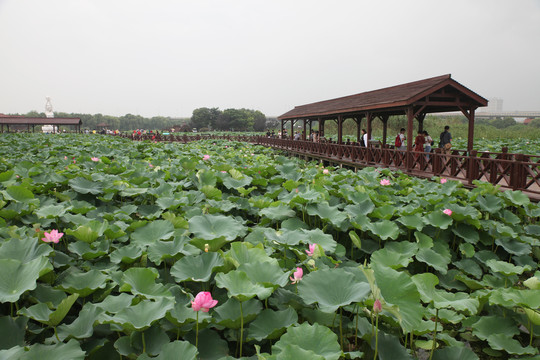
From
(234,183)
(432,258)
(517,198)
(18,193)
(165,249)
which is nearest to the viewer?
(165,249)

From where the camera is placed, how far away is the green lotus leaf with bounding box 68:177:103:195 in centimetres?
293

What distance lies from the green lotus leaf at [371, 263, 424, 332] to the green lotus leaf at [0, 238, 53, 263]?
1502mm

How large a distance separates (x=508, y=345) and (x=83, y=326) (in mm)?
1908

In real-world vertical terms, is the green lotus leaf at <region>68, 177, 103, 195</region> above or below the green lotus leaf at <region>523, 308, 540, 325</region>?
above

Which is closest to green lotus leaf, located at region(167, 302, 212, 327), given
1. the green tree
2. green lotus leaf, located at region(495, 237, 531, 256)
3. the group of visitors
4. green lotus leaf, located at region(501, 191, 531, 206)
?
green lotus leaf, located at region(495, 237, 531, 256)

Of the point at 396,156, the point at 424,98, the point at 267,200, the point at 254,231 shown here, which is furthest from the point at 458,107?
the point at 254,231

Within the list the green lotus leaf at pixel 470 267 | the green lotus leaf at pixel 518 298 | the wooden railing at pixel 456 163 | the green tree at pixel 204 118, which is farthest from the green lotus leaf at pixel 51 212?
the green tree at pixel 204 118

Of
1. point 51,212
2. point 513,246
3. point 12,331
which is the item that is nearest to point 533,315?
point 513,246

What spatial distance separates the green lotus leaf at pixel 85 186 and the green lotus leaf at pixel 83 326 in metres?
1.83

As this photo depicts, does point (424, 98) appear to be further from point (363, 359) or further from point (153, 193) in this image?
point (363, 359)

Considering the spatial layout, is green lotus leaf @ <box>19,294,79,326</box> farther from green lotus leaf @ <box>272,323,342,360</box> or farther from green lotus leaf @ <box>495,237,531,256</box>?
green lotus leaf @ <box>495,237,531,256</box>

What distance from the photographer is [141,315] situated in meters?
1.24

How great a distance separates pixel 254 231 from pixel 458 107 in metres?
8.86

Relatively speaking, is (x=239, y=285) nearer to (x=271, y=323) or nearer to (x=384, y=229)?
(x=271, y=323)
